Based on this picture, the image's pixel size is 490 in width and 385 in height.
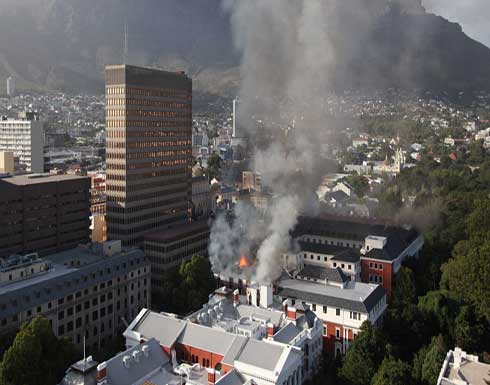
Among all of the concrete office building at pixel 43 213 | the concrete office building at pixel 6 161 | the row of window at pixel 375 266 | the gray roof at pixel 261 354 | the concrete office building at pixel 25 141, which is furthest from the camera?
the concrete office building at pixel 25 141

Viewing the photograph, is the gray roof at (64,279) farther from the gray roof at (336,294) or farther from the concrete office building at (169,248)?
the gray roof at (336,294)

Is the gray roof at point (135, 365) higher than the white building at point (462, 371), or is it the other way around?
the gray roof at point (135, 365)

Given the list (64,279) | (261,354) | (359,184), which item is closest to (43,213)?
(64,279)

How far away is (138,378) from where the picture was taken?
20.6 meters

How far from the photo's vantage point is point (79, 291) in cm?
2928

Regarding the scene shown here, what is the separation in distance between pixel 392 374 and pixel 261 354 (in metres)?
5.59

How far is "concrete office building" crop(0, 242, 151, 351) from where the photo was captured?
86.9 ft

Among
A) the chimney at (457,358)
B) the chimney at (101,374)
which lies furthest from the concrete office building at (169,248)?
the chimney at (457,358)

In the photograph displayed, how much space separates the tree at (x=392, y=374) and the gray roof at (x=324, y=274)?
32.9 feet

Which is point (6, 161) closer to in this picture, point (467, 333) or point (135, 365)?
point (135, 365)

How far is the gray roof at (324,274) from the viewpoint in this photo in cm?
3241

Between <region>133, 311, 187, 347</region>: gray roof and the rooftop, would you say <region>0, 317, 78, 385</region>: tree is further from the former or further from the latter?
the rooftop

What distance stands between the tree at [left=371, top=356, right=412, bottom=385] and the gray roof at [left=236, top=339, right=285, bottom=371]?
432cm

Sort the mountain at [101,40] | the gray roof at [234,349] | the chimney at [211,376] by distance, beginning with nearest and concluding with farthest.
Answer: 1. the chimney at [211,376]
2. the gray roof at [234,349]
3. the mountain at [101,40]
